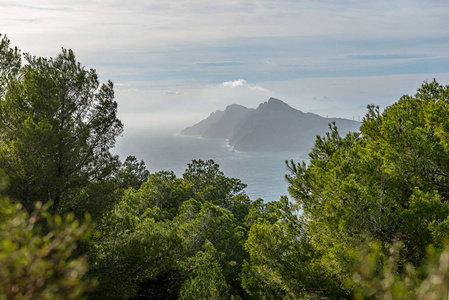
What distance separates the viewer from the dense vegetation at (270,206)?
6.79 m

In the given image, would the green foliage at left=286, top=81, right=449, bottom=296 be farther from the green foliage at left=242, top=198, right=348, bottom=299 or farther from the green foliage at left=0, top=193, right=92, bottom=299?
the green foliage at left=0, top=193, right=92, bottom=299

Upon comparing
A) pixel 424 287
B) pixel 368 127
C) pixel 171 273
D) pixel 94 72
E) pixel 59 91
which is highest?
pixel 94 72

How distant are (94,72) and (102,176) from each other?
13.2 feet

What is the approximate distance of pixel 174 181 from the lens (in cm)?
2677

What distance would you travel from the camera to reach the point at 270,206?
1043 centimetres

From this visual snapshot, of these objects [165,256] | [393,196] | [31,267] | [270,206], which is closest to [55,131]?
[165,256]

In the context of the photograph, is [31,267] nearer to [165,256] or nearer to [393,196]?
[393,196]

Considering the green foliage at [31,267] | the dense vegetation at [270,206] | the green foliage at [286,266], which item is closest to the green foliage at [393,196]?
the dense vegetation at [270,206]

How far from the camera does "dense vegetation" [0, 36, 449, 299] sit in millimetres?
6789

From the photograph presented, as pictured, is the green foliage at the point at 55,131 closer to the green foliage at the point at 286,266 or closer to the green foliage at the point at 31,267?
the green foliage at the point at 286,266

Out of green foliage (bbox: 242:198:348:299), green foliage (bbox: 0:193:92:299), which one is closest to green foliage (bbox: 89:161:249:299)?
green foliage (bbox: 242:198:348:299)

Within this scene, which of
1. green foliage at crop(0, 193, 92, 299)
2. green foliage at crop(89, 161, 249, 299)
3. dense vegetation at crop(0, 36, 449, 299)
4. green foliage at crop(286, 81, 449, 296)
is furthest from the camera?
green foliage at crop(89, 161, 249, 299)

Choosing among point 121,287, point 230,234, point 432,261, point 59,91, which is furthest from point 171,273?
point 432,261

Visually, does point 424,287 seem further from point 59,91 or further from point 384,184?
point 59,91
